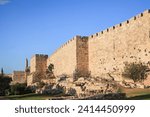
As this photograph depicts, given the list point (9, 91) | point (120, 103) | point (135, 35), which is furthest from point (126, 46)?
point (120, 103)

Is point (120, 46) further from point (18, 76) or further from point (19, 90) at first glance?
point (18, 76)

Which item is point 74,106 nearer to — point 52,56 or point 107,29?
point 107,29

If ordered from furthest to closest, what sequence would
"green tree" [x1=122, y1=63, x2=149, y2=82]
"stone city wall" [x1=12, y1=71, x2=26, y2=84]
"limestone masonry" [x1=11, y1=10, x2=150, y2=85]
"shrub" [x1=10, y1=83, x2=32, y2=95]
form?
"stone city wall" [x1=12, y1=71, x2=26, y2=84] < "shrub" [x1=10, y1=83, x2=32, y2=95] < "limestone masonry" [x1=11, y1=10, x2=150, y2=85] < "green tree" [x1=122, y1=63, x2=149, y2=82]

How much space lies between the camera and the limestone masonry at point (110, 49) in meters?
21.2

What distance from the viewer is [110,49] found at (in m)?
25.7

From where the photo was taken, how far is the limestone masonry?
21203 mm

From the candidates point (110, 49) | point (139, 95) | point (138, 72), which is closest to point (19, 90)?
point (110, 49)

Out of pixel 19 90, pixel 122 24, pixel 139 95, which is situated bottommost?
pixel 139 95

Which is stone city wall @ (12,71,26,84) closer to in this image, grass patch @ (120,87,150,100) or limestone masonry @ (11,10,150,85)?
limestone masonry @ (11,10,150,85)

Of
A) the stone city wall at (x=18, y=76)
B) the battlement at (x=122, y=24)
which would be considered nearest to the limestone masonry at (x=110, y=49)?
the battlement at (x=122, y=24)

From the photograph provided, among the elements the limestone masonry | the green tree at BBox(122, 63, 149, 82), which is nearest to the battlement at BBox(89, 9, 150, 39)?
the limestone masonry

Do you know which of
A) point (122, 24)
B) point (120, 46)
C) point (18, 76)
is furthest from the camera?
point (18, 76)

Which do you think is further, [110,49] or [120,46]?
[110,49]

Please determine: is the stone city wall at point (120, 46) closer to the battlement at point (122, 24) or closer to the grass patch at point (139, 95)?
the battlement at point (122, 24)
